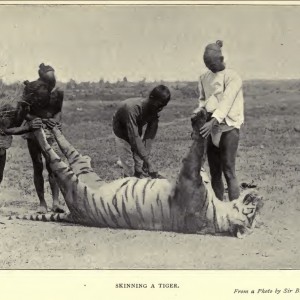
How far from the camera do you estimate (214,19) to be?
576 centimetres

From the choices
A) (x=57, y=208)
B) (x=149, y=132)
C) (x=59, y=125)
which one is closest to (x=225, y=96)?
(x=149, y=132)

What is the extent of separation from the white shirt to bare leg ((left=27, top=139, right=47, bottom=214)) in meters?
1.24

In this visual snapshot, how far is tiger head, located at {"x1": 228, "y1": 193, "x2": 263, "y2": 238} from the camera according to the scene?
535 centimetres

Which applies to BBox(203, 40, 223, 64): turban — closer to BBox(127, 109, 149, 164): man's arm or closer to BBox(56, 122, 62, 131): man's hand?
BBox(127, 109, 149, 164): man's arm

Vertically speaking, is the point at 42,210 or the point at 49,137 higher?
the point at 49,137

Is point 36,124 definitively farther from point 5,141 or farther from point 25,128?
point 5,141

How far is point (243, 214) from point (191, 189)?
1.32 ft

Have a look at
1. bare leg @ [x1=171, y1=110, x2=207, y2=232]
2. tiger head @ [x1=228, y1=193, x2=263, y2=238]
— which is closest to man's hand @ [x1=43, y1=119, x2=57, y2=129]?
bare leg @ [x1=171, y1=110, x2=207, y2=232]

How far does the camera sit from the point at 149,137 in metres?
5.71

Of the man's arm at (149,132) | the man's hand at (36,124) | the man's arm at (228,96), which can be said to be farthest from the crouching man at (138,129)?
the man's hand at (36,124)

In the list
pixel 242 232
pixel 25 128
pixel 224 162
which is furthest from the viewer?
pixel 25 128

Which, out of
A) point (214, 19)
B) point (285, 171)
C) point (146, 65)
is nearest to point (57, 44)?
point (146, 65)
